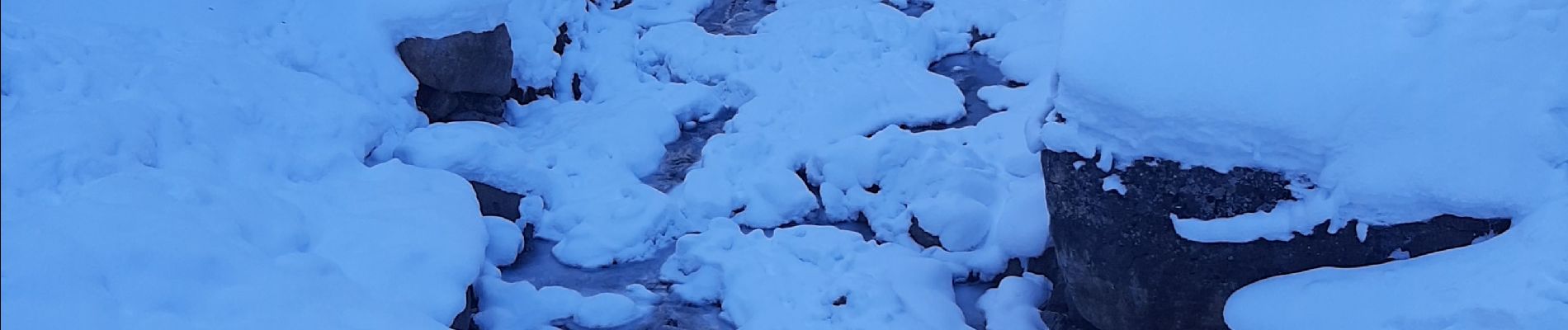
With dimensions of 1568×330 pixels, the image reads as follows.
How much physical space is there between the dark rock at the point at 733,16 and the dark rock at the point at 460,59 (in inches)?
90.1

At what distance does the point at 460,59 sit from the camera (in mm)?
7727

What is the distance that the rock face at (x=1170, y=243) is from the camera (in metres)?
4.91

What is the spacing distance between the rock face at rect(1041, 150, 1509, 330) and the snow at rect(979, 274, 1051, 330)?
1.01 ft

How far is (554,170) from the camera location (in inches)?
290

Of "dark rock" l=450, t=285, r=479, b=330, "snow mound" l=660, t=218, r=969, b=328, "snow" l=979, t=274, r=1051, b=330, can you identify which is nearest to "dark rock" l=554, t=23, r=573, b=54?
"snow mound" l=660, t=218, r=969, b=328

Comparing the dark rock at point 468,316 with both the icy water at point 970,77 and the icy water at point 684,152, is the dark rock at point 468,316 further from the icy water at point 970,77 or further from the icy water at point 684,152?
the icy water at point 970,77

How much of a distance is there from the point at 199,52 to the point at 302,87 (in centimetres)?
52

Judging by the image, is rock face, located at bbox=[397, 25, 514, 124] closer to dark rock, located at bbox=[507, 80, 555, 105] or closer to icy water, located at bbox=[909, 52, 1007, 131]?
dark rock, located at bbox=[507, 80, 555, 105]

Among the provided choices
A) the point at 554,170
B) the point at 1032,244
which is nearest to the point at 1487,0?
the point at 1032,244

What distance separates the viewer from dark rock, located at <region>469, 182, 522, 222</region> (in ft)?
22.7

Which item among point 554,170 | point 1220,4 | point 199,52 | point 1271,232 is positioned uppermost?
point 1220,4

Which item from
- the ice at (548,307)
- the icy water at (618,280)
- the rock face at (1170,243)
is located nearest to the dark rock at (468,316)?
the ice at (548,307)

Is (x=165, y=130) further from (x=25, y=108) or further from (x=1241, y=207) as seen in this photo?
(x=1241, y=207)

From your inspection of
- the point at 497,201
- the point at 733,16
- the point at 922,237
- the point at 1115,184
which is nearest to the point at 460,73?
the point at 497,201
